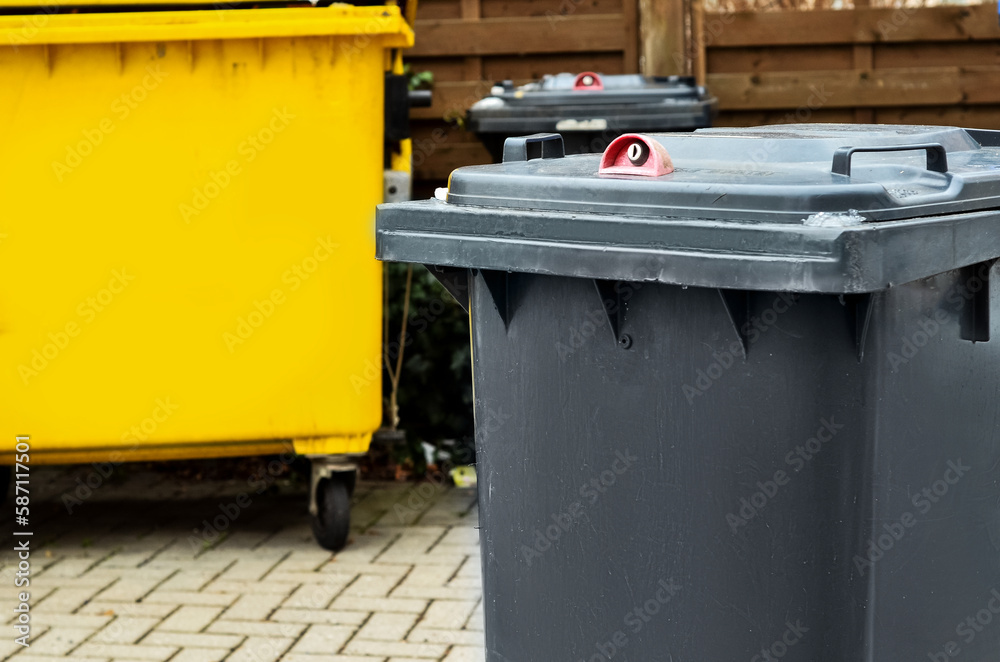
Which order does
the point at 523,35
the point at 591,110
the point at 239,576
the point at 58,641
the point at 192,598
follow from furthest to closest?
the point at 523,35 < the point at 591,110 < the point at 239,576 < the point at 192,598 < the point at 58,641

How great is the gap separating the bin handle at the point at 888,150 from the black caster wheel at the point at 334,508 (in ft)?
7.81

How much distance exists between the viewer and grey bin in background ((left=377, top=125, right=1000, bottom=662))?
170cm

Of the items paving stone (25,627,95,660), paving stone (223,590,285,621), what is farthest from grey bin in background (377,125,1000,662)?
paving stone (25,627,95,660)

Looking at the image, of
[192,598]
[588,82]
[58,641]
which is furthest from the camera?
[588,82]

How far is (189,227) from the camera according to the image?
3.55 m

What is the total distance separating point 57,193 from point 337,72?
35.4 inches

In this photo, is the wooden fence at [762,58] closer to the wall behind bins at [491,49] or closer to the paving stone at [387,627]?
the wall behind bins at [491,49]

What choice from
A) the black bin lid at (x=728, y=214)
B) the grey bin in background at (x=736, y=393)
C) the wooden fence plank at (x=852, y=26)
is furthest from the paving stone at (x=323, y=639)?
the wooden fence plank at (x=852, y=26)

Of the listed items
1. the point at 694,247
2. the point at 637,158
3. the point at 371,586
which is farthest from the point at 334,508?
the point at 694,247

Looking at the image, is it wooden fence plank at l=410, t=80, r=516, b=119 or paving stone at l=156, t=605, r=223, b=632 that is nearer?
paving stone at l=156, t=605, r=223, b=632

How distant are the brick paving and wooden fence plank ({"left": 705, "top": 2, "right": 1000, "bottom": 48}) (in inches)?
91.3

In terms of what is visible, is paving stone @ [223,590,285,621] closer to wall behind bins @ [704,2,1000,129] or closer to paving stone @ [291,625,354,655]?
paving stone @ [291,625,354,655]

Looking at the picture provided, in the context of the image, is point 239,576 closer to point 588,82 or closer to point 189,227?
point 189,227

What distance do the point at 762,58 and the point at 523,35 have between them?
1049 millimetres
